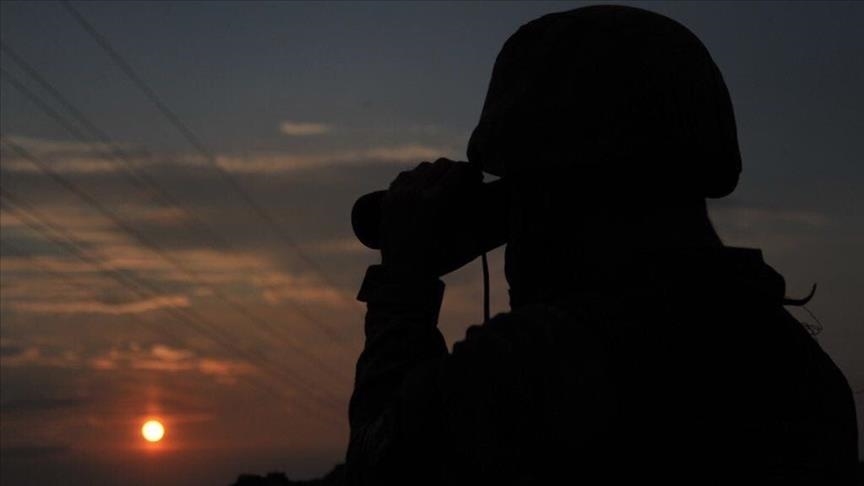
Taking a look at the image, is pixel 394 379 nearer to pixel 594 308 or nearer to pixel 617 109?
pixel 594 308

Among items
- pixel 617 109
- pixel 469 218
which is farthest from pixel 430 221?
pixel 617 109

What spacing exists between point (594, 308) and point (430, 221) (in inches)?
24.2

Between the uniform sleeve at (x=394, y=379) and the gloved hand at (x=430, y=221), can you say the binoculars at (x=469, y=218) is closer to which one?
the gloved hand at (x=430, y=221)

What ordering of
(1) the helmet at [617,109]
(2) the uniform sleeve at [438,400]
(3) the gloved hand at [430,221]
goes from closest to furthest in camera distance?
(2) the uniform sleeve at [438,400]
(1) the helmet at [617,109]
(3) the gloved hand at [430,221]

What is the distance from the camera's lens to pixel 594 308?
2.82m

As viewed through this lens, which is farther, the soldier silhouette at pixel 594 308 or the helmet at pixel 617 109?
the helmet at pixel 617 109

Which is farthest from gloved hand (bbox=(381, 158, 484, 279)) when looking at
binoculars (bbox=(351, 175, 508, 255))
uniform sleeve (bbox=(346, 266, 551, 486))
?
uniform sleeve (bbox=(346, 266, 551, 486))

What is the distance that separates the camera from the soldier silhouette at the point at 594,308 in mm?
2738

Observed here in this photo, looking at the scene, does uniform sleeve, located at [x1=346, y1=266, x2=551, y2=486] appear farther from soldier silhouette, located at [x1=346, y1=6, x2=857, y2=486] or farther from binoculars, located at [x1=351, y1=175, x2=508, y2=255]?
binoculars, located at [x1=351, y1=175, x2=508, y2=255]

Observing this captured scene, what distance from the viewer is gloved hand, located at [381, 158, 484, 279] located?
3236mm

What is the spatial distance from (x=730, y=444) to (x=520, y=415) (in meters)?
0.50

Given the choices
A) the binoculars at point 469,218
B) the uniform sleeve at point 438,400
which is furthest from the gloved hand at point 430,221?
the uniform sleeve at point 438,400

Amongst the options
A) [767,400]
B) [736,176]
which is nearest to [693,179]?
[736,176]

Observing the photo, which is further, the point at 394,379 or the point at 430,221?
the point at 430,221
